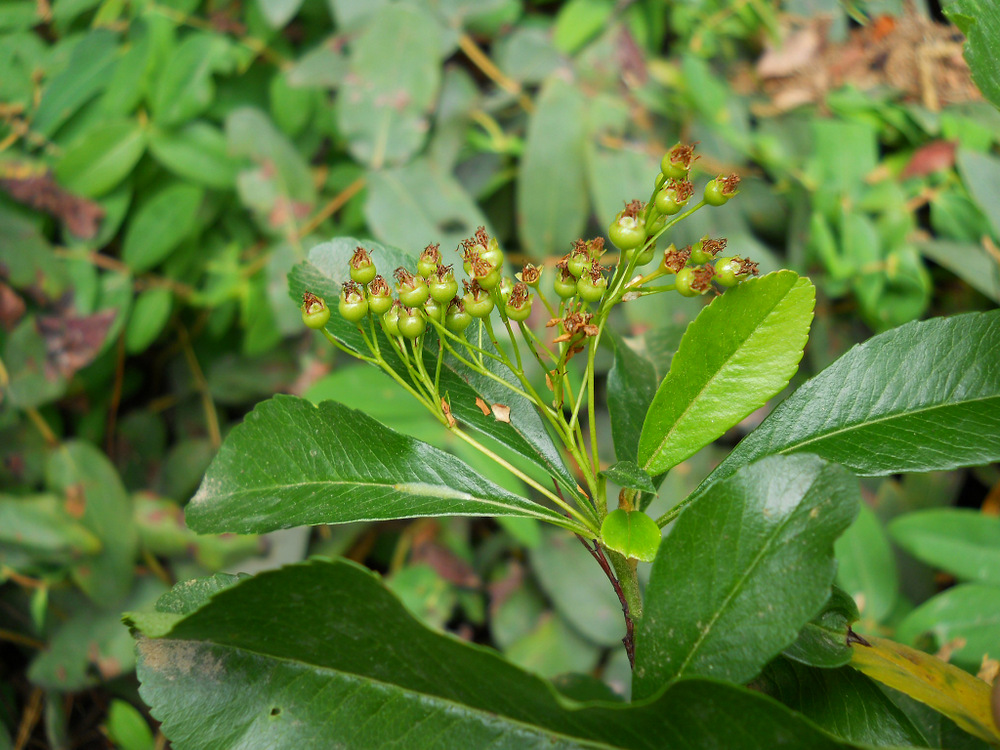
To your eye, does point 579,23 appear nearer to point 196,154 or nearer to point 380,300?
point 196,154

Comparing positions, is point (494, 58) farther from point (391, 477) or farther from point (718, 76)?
point (391, 477)

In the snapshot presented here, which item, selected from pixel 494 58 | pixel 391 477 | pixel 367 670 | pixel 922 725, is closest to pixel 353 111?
pixel 494 58

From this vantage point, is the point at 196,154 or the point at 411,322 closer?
the point at 411,322

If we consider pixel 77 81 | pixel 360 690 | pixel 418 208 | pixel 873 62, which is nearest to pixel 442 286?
pixel 360 690

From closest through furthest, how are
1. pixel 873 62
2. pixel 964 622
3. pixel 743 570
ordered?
pixel 743 570 → pixel 964 622 → pixel 873 62

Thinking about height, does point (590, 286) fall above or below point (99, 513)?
above

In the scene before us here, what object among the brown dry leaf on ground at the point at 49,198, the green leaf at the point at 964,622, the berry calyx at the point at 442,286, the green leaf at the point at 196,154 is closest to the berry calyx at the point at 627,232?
the berry calyx at the point at 442,286

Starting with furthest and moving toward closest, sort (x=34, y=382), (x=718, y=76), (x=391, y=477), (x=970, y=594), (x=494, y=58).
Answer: (x=718, y=76) → (x=494, y=58) → (x=34, y=382) → (x=970, y=594) → (x=391, y=477)

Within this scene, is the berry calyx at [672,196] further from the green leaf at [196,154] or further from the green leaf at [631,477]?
the green leaf at [196,154]
